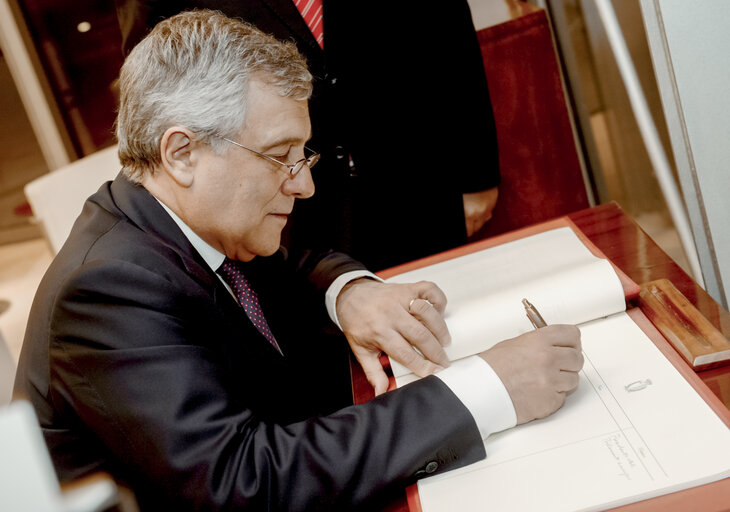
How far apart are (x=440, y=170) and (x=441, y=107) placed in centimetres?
19

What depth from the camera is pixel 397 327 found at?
1.33 metres

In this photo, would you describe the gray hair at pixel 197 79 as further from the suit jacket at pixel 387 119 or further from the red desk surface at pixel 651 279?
the suit jacket at pixel 387 119

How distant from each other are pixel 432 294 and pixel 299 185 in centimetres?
31

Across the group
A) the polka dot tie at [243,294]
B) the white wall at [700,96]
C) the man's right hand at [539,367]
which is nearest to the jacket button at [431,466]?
the man's right hand at [539,367]

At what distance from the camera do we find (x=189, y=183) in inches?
50.4

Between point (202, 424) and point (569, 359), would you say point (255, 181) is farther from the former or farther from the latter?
point (569, 359)

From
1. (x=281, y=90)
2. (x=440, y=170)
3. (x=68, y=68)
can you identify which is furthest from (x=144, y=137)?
(x=68, y=68)

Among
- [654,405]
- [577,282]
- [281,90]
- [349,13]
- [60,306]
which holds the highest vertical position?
[349,13]

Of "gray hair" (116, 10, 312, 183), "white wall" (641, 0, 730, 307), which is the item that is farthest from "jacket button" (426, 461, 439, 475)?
"white wall" (641, 0, 730, 307)

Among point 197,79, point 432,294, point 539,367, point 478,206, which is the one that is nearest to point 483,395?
point 539,367

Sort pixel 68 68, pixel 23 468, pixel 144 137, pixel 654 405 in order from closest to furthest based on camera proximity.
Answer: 1. pixel 23 468
2. pixel 654 405
3. pixel 144 137
4. pixel 68 68

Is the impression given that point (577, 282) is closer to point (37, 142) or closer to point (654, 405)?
point (654, 405)

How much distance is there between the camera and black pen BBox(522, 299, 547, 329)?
1229 millimetres

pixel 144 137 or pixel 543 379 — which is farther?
pixel 144 137
